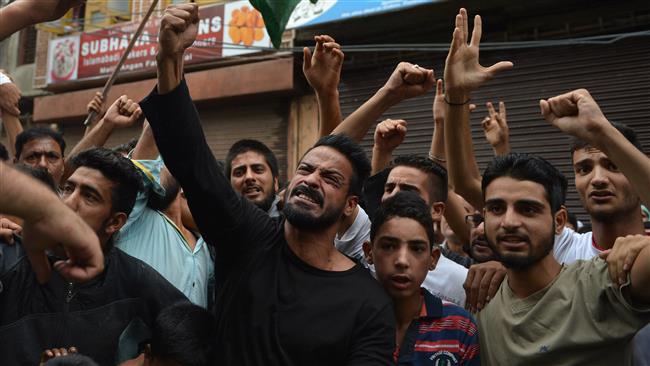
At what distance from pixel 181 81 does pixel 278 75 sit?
23.4 ft

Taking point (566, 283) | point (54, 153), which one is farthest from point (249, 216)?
point (54, 153)

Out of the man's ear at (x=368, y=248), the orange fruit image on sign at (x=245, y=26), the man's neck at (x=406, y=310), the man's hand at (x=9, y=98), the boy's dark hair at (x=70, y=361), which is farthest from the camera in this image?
the orange fruit image on sign at (x=245, y=26)

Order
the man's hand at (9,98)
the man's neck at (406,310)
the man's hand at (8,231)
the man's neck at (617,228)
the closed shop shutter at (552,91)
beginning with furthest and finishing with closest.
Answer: the closed shop shutter at (552,91) < the man's hand at (9,98) < the man's neck at (617,228) < the man's neck at (406,310) < the man's hand at (8,231)

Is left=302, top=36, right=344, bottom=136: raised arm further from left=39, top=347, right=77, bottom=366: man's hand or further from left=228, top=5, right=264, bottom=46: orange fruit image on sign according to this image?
left=228, top=5, right=264, bottom=46: orange fruit image on sign

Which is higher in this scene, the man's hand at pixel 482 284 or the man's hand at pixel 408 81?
the man's hand at pixel 408 81

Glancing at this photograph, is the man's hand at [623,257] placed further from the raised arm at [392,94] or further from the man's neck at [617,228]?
the raised arm at [392,94]

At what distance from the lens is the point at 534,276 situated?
Answer: 2436mm

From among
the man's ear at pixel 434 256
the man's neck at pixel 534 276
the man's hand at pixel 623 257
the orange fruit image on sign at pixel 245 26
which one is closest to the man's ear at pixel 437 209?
the man's ear at pixel 434 256

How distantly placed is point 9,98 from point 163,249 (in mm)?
2004

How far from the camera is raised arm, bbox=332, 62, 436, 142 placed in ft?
10.2

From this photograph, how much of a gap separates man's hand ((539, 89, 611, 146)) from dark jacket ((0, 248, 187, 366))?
175cm

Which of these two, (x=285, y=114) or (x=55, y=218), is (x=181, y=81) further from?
(x=285, y=114)

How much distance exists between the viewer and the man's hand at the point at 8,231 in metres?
2.39

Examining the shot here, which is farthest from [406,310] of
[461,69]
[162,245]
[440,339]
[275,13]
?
[275,13]
